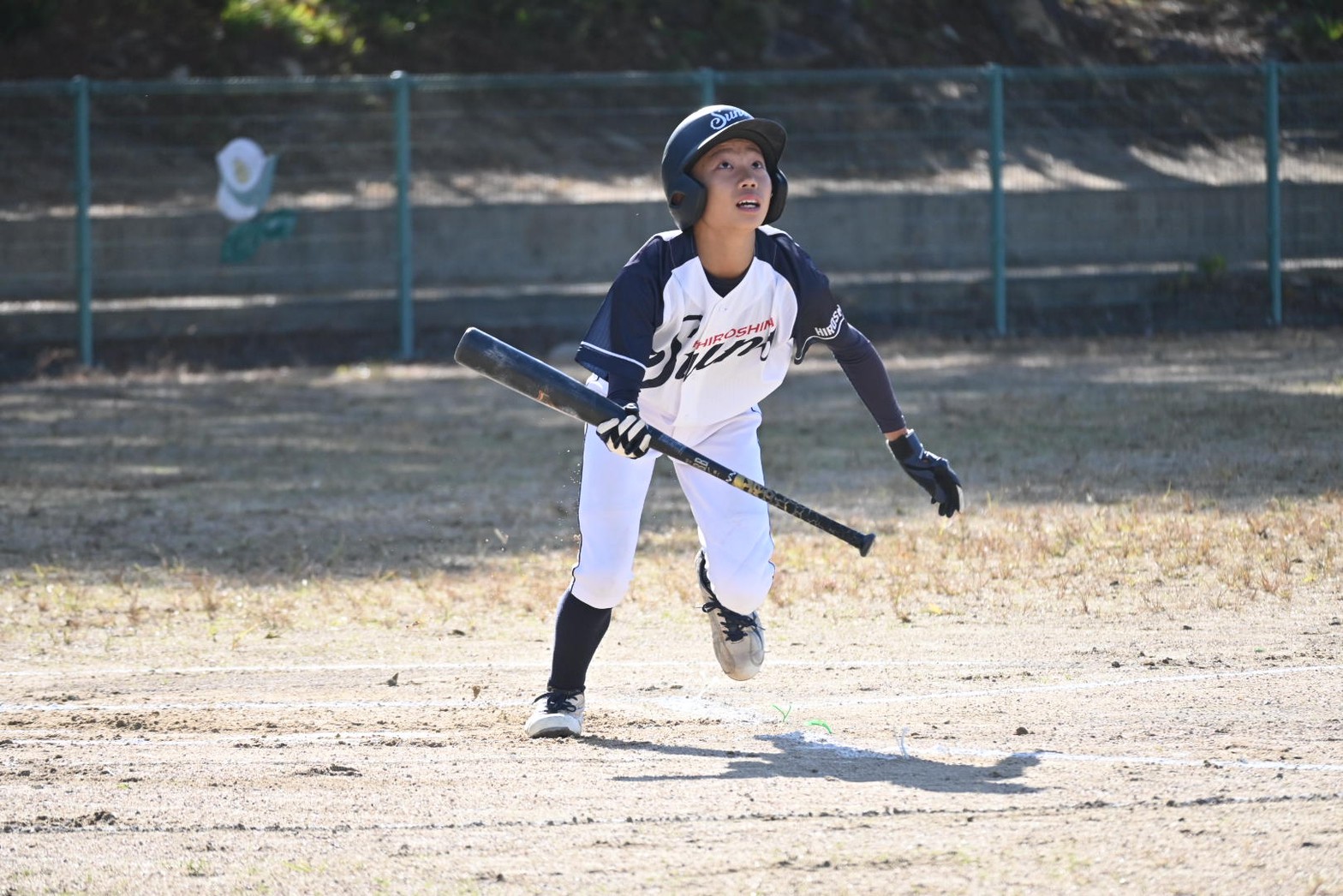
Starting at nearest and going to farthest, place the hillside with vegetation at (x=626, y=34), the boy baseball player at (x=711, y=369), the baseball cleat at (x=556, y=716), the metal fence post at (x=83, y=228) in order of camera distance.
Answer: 1. the boy baseball player at (x=711, y=369)
2. the baseball cleat at (x=556, y=716)
3. the metal fence post at (x=83, y=228)
4. the hillside with vegetation at (x=626, y=34)

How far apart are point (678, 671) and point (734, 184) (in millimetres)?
1954

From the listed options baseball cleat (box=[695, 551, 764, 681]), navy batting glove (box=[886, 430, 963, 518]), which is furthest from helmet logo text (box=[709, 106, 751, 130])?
baseball cleat (box=[695, 551, 764, 681])

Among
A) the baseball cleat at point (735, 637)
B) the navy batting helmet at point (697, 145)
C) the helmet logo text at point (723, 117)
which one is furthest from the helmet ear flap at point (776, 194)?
the baseball cleat at point (735, 637)

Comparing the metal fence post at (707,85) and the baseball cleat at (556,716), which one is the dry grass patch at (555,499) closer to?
the baseball cleat at (556,716)

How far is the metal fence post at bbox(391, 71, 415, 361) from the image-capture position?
1609 centimetres

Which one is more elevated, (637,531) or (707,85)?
(707,85)

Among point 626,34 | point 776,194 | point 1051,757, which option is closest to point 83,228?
point 626,34

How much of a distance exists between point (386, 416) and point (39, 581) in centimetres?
532

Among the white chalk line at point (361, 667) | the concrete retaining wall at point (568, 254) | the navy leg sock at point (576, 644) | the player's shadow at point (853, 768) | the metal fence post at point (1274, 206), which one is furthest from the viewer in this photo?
the metal fence post at point (1274, 206)

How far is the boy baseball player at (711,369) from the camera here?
5270 millimetres

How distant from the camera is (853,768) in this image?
4.89 m

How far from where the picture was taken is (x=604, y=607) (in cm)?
546

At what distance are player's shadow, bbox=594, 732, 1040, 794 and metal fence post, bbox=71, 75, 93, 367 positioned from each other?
1186 cm

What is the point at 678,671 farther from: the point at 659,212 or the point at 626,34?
the point at 626,34
